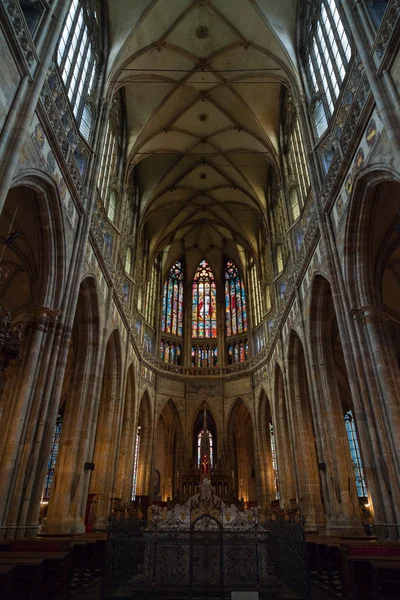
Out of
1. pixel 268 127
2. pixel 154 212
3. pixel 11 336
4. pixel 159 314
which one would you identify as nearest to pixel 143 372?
pixel 159 314

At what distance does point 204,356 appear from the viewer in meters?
32.7

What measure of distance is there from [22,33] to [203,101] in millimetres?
14542

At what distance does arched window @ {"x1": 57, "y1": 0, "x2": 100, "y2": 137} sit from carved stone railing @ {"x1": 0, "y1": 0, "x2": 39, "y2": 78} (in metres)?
3.64

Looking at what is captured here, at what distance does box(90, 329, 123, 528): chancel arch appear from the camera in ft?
60.3

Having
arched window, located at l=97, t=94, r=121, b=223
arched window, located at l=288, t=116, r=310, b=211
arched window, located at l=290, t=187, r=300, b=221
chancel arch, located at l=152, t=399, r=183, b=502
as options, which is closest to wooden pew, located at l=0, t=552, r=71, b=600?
arched window, located at l=97, t=94, r=121, b=223

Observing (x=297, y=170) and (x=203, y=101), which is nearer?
(x=297, y=170)

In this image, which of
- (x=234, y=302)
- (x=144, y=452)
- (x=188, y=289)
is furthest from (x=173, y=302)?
(x=144, y=452)

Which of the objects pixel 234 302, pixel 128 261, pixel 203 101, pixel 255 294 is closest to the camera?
pixel 203 101

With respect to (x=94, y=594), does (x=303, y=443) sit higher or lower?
higher

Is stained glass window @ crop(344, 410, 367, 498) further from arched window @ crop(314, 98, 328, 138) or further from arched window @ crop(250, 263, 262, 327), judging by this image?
arched window @ crop(314, 98, 328, 138)

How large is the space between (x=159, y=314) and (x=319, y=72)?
796 inches

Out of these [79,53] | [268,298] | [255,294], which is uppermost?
[255,294]

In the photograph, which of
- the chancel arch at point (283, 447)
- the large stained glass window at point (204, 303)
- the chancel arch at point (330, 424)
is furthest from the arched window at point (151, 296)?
A: the chancel arch at point (330, 424)

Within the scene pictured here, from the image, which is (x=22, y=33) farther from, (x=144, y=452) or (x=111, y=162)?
(x=144, y=452)
